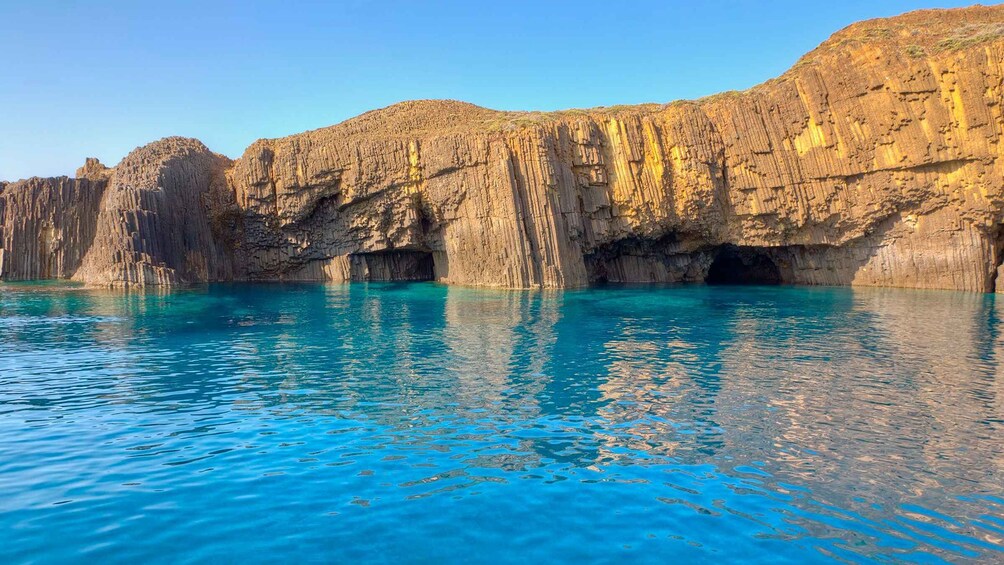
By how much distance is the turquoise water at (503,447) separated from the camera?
7367mm

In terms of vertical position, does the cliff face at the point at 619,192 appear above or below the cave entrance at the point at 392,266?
above

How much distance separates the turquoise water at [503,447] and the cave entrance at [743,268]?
28145 mm

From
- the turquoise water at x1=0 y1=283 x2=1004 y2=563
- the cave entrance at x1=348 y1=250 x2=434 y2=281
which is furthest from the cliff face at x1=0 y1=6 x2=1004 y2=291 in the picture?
the turquoise water at x1=0 y1=283 x2=1004 y2=563

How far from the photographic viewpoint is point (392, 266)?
54750 millimetres

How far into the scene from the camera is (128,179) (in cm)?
4831

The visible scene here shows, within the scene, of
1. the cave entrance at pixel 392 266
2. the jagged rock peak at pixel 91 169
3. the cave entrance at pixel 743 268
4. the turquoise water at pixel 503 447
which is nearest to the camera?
the turquoise water at pixel 503 447

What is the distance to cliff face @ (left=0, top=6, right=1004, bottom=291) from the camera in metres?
38.5

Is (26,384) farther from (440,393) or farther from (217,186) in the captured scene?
(217,186)

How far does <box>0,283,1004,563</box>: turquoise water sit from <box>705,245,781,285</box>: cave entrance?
2814 cm

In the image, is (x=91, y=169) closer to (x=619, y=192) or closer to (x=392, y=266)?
(x=392, y=266)

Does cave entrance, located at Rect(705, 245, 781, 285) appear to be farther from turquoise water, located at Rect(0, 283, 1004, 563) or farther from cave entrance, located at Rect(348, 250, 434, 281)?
turquoise water, located at Rect(0, 283, 1004, 563)

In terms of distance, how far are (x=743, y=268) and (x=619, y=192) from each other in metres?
15.2

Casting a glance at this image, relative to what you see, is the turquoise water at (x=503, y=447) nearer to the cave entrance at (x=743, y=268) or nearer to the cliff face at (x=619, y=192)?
the cliff face at (x=619, y=192)

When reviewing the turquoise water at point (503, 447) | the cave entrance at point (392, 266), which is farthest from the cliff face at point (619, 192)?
the turquoise water at point (503, 447)
